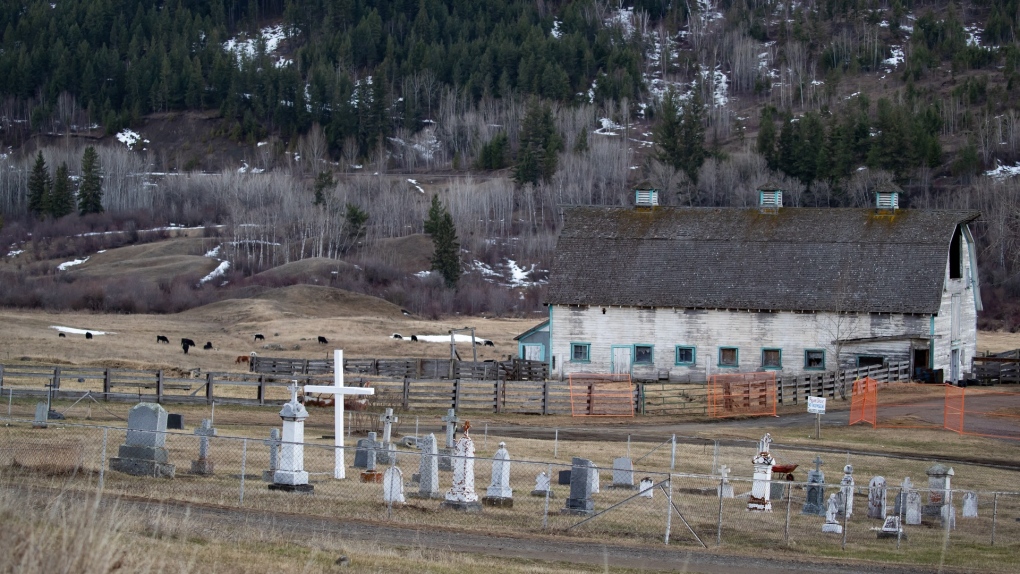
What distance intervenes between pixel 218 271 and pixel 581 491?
103948mm

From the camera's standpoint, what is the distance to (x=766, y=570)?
17.5 meters

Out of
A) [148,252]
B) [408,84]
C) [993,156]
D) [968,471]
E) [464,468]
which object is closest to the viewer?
[464,468]

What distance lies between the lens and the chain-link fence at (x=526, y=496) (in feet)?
64.5

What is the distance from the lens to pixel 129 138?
586 feet

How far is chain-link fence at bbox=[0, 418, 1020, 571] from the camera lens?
19672 mm

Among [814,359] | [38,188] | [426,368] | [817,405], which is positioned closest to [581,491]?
[817,405]

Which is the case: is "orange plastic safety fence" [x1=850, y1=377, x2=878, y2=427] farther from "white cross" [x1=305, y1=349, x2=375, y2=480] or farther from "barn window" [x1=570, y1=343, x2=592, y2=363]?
"white cross" [x1=305, y1=349, x2=375, y2=480]

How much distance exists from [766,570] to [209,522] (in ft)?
25.9

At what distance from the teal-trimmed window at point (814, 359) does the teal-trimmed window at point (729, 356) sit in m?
2.73

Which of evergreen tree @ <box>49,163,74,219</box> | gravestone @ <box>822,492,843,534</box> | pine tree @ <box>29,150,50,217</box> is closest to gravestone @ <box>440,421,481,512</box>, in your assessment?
gravestone @ <box>822,492,843,534</box>

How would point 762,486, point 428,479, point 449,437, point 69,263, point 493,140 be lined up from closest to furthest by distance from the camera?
point 428,479 → point 762,486 → point 449,437 → point 69,263 → point 493,140

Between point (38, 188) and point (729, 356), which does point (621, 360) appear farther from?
point (38, 188)

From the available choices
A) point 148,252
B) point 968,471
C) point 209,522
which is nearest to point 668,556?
point 209,522

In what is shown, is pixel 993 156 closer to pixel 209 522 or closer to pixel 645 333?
pixel 645 333
